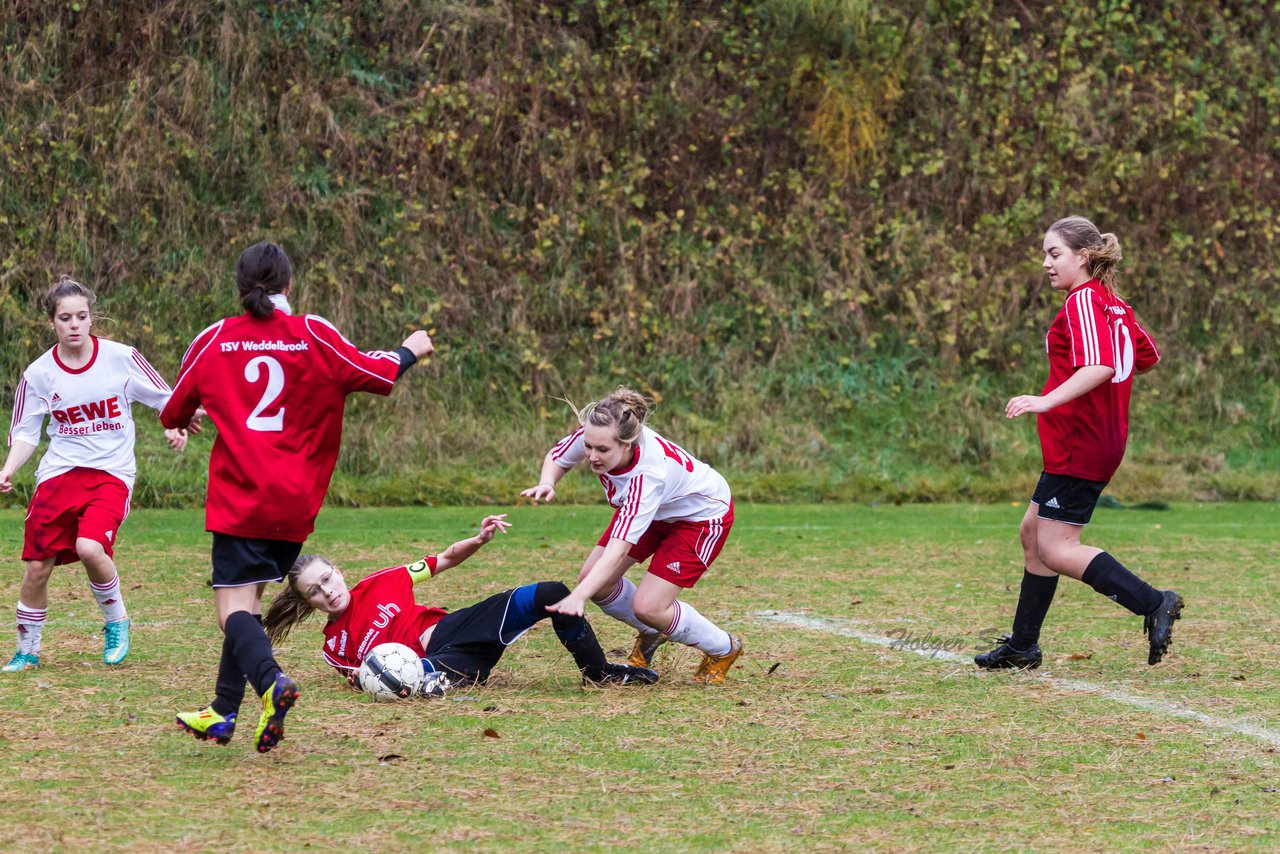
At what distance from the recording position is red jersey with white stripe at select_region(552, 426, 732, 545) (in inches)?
228

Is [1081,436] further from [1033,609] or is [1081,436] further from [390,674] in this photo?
[390,674]

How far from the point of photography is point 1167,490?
52.7 ft

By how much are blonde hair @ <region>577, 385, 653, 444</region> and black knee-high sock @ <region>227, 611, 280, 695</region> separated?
5.00ft

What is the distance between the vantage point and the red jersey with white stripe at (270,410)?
15.8ft

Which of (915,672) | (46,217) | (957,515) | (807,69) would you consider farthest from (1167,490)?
(46,217)

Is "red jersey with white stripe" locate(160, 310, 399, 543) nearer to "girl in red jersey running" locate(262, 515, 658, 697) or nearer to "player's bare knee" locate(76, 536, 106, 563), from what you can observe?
"girl in red jersey running" locate(262, 515, 658, 697)

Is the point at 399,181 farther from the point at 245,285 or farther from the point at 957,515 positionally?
the point at 245,285

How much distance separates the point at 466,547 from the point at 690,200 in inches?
535

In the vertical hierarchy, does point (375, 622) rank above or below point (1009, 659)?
below

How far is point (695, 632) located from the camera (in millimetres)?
6137

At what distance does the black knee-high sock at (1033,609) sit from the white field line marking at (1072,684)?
233 mm

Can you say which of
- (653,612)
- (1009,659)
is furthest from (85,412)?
(1009,659)

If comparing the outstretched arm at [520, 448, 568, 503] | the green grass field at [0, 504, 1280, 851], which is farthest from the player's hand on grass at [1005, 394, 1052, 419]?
the outstretched arm at [520, 448, 568, 503]

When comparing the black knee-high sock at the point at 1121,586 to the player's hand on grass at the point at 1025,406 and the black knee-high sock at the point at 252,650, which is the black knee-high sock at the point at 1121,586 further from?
the black knee-high sock at the point at 252,650
